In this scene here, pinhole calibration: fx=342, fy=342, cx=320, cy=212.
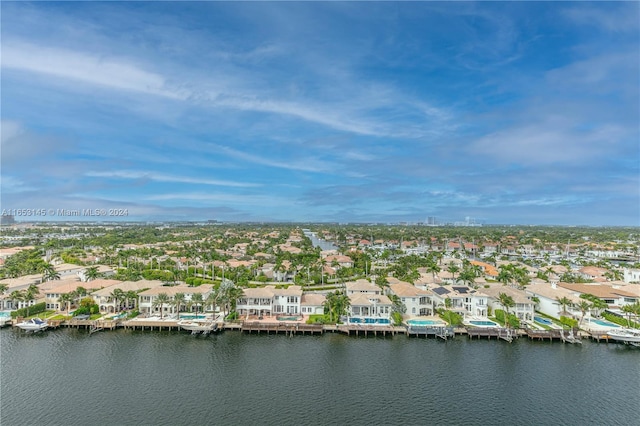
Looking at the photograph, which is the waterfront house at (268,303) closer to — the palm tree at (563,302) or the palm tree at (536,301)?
the palm tree at (563,302)

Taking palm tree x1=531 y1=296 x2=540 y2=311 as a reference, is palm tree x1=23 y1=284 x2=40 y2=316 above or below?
above

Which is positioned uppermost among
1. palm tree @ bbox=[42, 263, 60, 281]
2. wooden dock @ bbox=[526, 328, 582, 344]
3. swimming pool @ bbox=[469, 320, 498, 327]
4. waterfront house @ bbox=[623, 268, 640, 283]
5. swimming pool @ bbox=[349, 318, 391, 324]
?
palm tree @ bbox=[42, 263, 60, 281]

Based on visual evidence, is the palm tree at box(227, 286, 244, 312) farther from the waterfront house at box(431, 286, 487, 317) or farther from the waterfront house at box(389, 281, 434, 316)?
the waterfront house at box(431, 286, 487, 317)

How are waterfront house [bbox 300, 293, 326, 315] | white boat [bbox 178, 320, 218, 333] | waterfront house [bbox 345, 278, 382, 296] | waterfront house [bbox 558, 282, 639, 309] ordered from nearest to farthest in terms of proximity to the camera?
white boat [bbox 178, 320, 218, 333] → waterfront house [bbox 300, 293, 326, 315] → waterfront house [bbox 558, 282, 639, 309] → waterfront house [bbox 345, 278, 382, 296]

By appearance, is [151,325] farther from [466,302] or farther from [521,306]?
[521,306]

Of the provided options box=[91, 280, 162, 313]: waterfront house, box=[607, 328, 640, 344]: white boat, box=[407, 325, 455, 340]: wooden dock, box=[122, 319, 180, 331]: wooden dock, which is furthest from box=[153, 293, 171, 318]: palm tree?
box=[607, 328, 640, 344]: white boat

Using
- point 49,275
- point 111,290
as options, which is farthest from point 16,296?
point 49,275

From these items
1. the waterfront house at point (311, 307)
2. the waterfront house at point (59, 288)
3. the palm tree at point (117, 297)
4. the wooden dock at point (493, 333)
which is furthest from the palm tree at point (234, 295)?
the wooden dock at point (493, 333)
